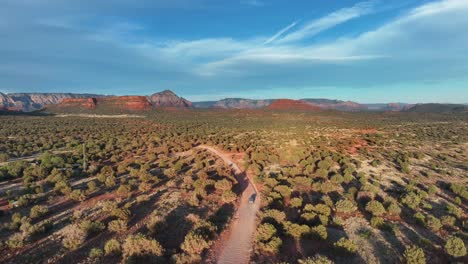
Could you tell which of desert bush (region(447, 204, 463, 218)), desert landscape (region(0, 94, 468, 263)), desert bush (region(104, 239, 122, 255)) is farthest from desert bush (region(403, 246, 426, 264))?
desert bush (region(104, 239, 122, 255))

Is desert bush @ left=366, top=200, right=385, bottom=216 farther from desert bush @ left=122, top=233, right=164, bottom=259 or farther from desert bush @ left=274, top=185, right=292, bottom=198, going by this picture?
desert bush @ left=122, top=233, right=164, bottom=259

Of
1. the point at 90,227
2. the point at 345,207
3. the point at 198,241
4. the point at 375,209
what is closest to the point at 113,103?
the point at 90,227

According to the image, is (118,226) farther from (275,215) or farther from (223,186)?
(275,215)

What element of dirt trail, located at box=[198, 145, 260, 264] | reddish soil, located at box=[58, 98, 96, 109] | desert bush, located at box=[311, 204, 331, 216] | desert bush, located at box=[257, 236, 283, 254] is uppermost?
reddish soil, located at box=[58, 98, 96, 109]

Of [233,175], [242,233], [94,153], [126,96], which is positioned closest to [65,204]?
[242,233]

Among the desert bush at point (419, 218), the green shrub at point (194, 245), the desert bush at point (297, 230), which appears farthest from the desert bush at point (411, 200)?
the green shrub at point (194, 245)

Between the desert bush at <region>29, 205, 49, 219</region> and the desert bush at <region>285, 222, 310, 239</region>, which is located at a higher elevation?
the desert bush at <region>29, 205, 49, 219</region>
